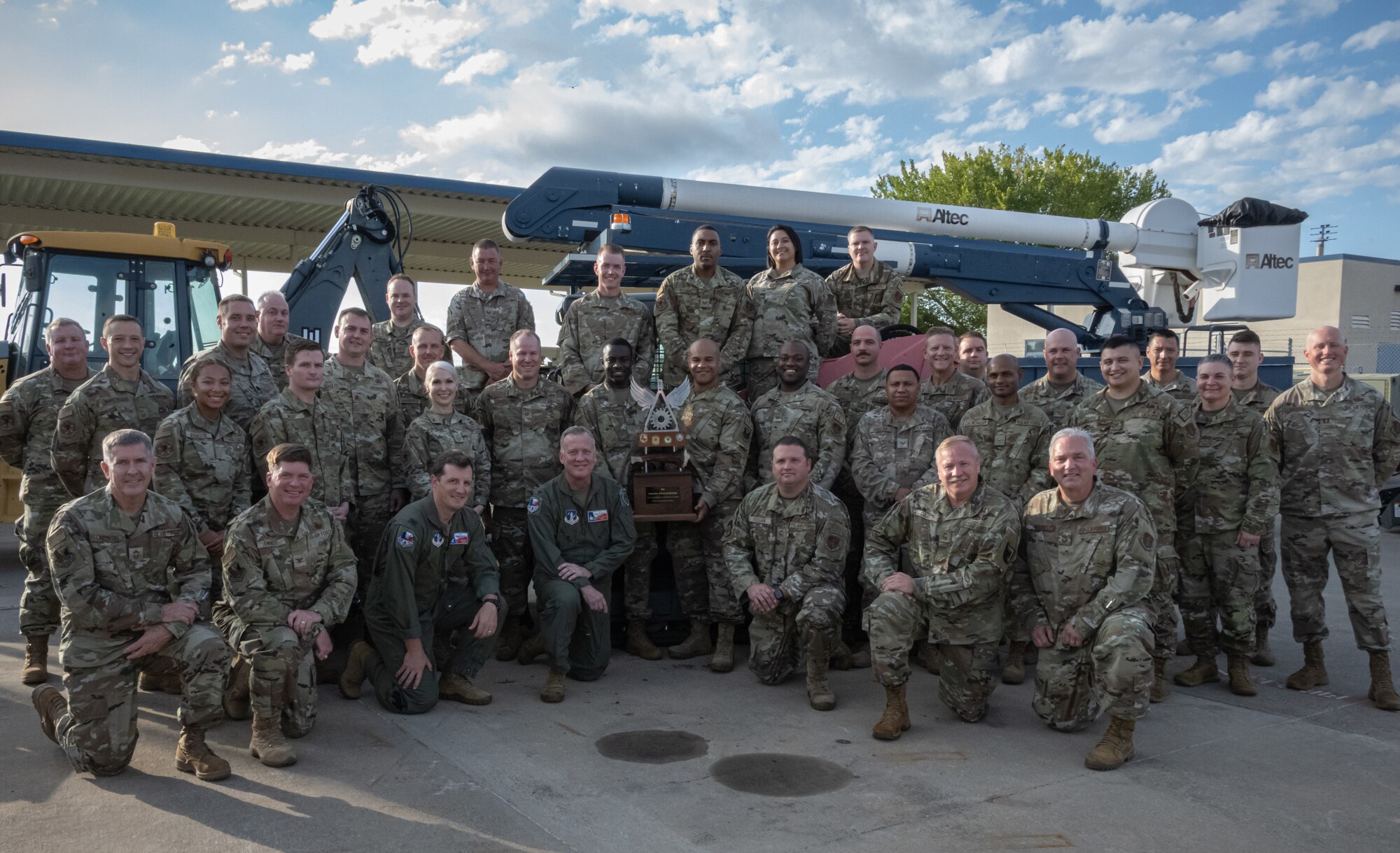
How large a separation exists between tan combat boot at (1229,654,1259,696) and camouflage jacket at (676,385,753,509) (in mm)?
2911

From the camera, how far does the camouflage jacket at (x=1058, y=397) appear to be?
6.14 meters

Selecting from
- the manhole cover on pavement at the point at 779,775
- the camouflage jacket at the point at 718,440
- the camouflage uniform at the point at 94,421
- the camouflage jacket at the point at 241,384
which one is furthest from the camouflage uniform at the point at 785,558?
the camouflage uniform at the point at 94,421

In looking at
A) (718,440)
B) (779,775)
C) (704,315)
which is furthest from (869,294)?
(779,775)

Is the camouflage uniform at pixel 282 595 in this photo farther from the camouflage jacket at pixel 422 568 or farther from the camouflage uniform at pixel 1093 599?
the camouflage uniform at pixel 1093 599

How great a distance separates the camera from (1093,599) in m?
4.79

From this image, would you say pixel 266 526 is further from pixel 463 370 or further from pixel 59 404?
pixel 463 370

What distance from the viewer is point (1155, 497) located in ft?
18.3

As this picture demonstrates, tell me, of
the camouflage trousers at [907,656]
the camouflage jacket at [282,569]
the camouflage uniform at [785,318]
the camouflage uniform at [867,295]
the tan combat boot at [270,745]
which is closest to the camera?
the tan combat boot at [270,745]

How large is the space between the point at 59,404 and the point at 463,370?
95.5 inches

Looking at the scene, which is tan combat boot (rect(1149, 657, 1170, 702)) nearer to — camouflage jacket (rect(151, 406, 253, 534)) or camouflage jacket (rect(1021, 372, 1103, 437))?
camouflage jacket (rect(1021, 372, 1103, 437))

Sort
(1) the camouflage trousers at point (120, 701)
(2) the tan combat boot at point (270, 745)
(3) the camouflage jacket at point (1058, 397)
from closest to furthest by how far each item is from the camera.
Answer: (1) the camouflage trousers at point (120, 701) < (2) the tan combat boot at point (270, 745) < (3) the camouflage jacket at point (1058, 397)

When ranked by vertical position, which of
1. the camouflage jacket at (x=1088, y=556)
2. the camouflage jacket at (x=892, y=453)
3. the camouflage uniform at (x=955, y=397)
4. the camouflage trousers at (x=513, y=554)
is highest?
the camouflage uniform at (x=955, y=397)

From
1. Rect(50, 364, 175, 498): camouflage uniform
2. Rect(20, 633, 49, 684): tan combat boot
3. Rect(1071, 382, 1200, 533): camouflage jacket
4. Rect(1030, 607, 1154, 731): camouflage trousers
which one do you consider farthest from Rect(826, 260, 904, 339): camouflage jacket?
Rect(20, 633, 49, 684): tan combat boot

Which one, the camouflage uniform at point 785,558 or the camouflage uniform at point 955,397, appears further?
the camouflage uniform at point 955,397
